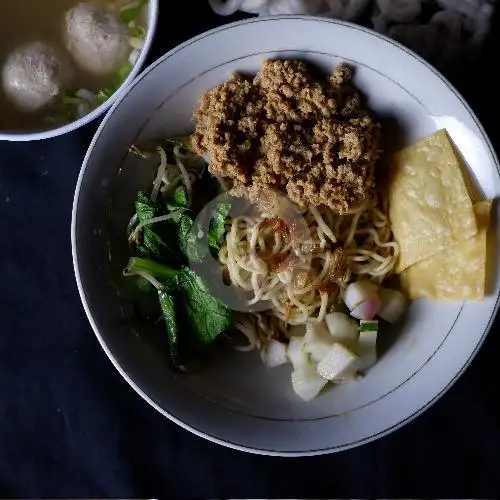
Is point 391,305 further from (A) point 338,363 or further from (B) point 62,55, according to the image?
(B) point 62,55

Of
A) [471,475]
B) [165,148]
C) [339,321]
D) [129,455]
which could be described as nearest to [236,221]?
[165,148]

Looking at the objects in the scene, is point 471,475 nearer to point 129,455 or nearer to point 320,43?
point 129,455

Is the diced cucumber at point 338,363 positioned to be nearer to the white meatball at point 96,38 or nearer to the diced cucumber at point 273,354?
the diced cucumber at point 273,354

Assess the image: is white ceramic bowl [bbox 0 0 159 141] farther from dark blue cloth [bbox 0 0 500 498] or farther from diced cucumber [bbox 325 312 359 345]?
diced cucumber [bbox 325 312 359 345]

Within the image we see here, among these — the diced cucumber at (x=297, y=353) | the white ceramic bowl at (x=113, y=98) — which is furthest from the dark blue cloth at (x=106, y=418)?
the diced cucumber at (x=297, y=353)

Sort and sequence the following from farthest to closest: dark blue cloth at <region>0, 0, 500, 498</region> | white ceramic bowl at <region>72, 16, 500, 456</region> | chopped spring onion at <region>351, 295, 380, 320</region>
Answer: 1. dark blue cloth at <region>0, 0, 500, 498</region>
2. chopped spring onion at <region>351, 295, 380, 320</region>
3. white ceramic bowl at <region>72, 16, 500, 456</region>

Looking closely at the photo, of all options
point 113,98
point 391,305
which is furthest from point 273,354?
point 113,98

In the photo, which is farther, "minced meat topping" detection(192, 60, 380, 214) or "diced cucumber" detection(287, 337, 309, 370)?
"diced cucumber" detection(287, 337, 309, 370)

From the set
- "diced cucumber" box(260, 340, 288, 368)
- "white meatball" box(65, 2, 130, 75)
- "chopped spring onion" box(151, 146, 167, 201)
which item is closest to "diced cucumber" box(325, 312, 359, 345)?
"diced cucumber" box(260, 340, 288, 368)
